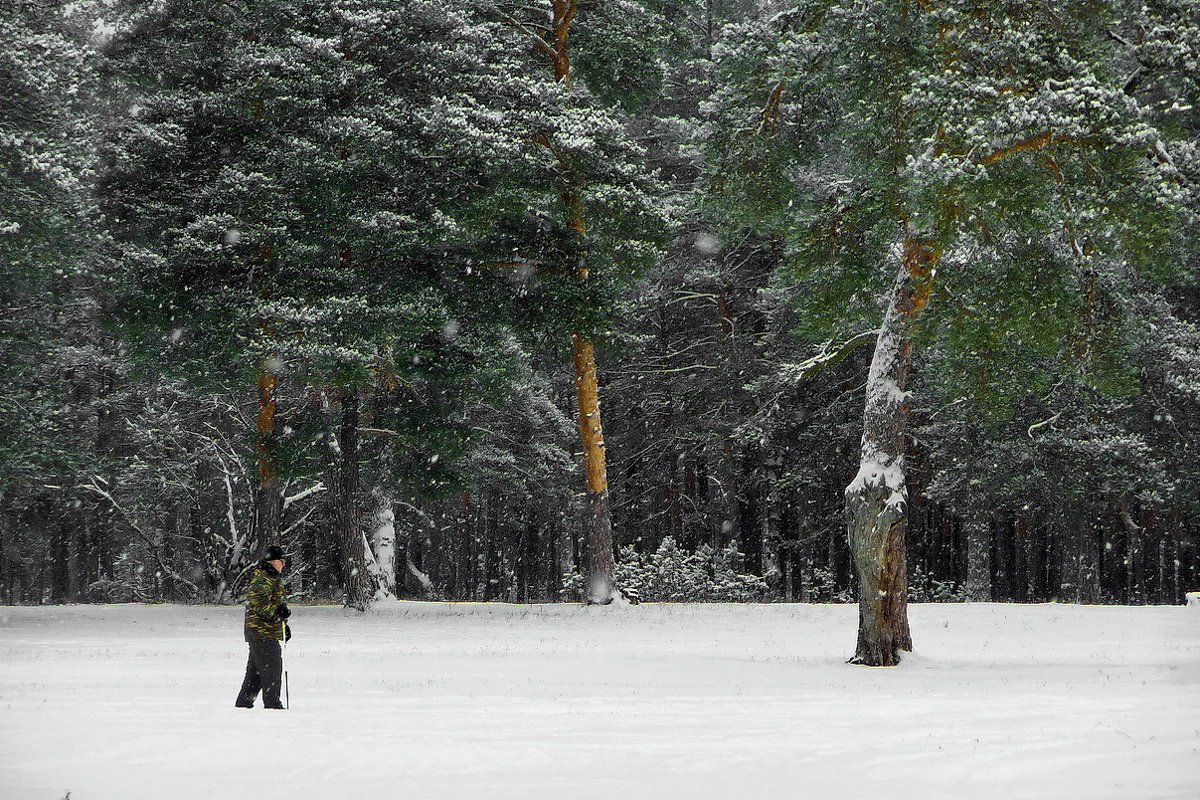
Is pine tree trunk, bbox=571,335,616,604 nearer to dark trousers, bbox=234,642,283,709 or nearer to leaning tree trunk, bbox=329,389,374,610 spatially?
leaning tree trunk, bbox=329,389,374,610

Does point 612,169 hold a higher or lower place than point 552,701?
higher

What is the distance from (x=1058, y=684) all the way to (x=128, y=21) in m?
24.1

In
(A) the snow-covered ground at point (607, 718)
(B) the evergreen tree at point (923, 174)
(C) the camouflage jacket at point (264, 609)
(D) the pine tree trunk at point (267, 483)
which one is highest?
(B) the evergreen tree at point (923, 174)

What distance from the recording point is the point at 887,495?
57.5 ft

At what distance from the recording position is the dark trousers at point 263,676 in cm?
1303

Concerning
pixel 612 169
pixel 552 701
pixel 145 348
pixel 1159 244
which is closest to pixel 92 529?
pixel 145 348

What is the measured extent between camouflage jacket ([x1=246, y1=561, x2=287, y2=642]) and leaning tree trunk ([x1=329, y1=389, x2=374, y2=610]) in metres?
15.4

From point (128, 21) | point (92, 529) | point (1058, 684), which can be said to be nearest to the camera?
point (1058, 684)

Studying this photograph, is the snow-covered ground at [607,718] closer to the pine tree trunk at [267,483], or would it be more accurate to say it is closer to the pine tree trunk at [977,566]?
the pine tree trunk at [267,483]

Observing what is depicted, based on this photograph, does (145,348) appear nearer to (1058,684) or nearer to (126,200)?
(126,200)

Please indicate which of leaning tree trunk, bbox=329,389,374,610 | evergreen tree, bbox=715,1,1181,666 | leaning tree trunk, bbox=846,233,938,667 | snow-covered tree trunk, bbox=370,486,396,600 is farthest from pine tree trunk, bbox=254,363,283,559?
leaning tree trunk, bbox=846,233,938,667

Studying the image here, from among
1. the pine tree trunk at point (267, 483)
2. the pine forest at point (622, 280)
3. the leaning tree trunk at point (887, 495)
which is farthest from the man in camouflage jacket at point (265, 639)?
the pine tree trunk at point (267, 483)

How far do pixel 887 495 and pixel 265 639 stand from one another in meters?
8.85

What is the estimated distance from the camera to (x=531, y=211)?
2683 centimetres
